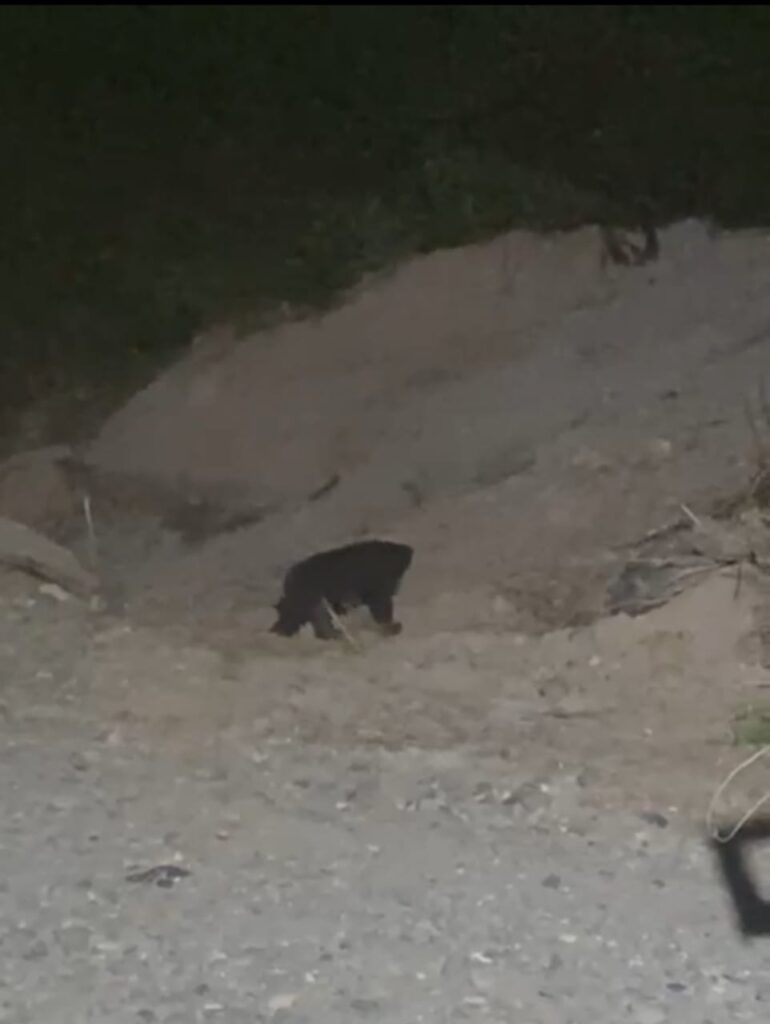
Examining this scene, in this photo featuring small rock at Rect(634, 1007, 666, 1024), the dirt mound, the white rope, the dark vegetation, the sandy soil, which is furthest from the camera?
the dark vegetation

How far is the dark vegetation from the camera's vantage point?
8.49 meters

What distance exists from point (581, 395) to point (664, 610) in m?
1.81

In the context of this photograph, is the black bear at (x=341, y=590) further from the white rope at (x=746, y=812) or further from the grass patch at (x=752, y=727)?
the white rope at (x=746, y=812)

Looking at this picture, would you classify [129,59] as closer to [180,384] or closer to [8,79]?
[8,79]

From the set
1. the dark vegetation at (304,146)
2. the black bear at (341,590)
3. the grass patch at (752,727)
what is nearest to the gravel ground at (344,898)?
the grass patch at (752,727)

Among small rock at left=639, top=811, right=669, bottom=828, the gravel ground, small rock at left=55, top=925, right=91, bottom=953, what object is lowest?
small rock at left=639, top=811, right=669, bottom=828

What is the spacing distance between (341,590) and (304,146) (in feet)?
11.8

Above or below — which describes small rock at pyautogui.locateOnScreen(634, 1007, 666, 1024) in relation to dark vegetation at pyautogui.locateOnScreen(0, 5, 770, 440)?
below

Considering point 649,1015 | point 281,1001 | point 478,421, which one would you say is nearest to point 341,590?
point 478,421

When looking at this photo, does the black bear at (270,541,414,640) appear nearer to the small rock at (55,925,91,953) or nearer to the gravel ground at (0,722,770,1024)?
the gravel ground at (0,722,770,1024)

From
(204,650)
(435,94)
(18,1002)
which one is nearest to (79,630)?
(204,650)

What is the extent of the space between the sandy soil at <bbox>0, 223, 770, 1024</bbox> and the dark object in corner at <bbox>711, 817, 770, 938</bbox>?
0.23ft

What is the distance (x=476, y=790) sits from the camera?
4.99 meters

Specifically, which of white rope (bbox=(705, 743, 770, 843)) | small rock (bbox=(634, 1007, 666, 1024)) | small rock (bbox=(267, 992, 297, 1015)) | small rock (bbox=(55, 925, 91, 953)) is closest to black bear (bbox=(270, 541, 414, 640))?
white rope (bbox=(705, 743, 770, 843))
